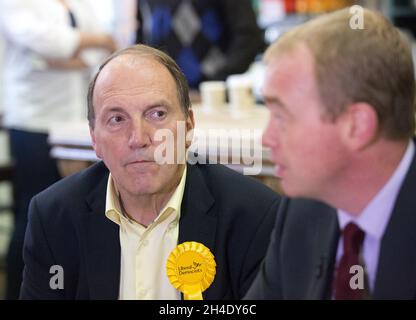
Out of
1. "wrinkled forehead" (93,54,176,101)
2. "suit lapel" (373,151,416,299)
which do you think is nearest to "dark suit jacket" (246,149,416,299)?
"suit lapel" (373,151,416,299)

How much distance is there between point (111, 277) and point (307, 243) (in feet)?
0.85

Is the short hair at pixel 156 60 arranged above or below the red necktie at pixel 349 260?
above

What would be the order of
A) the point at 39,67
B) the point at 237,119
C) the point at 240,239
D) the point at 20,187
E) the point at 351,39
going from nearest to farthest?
1. the point at 351,39
2. the point at 240,239
3. the point at 20,187
4. the point at 39,67
5. the point at 237,119

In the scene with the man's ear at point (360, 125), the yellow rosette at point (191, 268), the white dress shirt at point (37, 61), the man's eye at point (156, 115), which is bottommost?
the yellow rosette at point (191, 268)

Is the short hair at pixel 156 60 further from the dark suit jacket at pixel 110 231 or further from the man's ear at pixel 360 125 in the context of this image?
the man's ear at pixel 360 125

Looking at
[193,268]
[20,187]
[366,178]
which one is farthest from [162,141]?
[20,187]

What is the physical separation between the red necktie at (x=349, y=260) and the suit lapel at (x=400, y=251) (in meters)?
0.02

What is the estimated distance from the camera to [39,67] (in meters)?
1.54

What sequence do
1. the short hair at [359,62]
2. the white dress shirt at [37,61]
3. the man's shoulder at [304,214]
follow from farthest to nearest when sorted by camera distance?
the white dress shirt at [37,61], the man's shoulder at [304,214], the short hair at [359,62]

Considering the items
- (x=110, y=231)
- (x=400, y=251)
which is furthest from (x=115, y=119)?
(x=400, y=251)

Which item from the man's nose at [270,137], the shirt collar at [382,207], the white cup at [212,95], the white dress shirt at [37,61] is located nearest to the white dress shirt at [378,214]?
the shirt collar at [382,207]

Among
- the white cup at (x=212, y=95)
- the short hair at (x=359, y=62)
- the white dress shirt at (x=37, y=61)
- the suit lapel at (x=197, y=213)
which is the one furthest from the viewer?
the white cup at (x=212, y=95)

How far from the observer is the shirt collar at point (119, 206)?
0.91 metres
